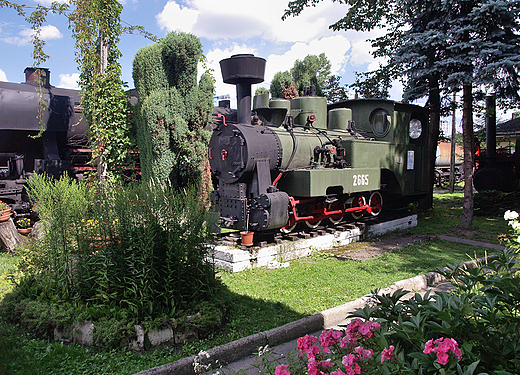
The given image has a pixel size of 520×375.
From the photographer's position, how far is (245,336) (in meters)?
3.73

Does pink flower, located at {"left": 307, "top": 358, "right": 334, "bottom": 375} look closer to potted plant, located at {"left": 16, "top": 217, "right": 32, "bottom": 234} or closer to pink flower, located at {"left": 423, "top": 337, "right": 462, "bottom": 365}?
pink flower, located at {"left": 423, "top": 337, "right": 462, "bottom": 365}

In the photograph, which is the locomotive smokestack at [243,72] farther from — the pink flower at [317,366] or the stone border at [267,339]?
the pink flower at [317,366]

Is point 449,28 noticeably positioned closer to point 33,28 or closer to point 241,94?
point 241,94

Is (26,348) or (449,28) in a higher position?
(449,28)

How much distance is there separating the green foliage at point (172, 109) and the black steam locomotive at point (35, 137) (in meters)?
1.68

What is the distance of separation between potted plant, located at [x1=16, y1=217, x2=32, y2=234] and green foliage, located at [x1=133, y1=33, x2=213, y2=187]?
2715mm

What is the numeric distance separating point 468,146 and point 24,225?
10.6 m

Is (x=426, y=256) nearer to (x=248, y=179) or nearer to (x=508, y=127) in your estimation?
(x=248, y=179)

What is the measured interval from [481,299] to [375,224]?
21.3ft

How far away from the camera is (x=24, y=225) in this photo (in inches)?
291

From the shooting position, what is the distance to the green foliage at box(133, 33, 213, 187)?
9.05m

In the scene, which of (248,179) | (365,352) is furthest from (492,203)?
(365,352)

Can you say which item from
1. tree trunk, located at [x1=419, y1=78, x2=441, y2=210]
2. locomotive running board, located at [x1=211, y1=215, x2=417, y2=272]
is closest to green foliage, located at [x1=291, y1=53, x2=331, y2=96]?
tree trunk, located at [x1=419, y1=78, x2=441, y2=210]

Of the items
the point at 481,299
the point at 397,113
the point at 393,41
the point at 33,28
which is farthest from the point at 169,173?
the point at 393,41
